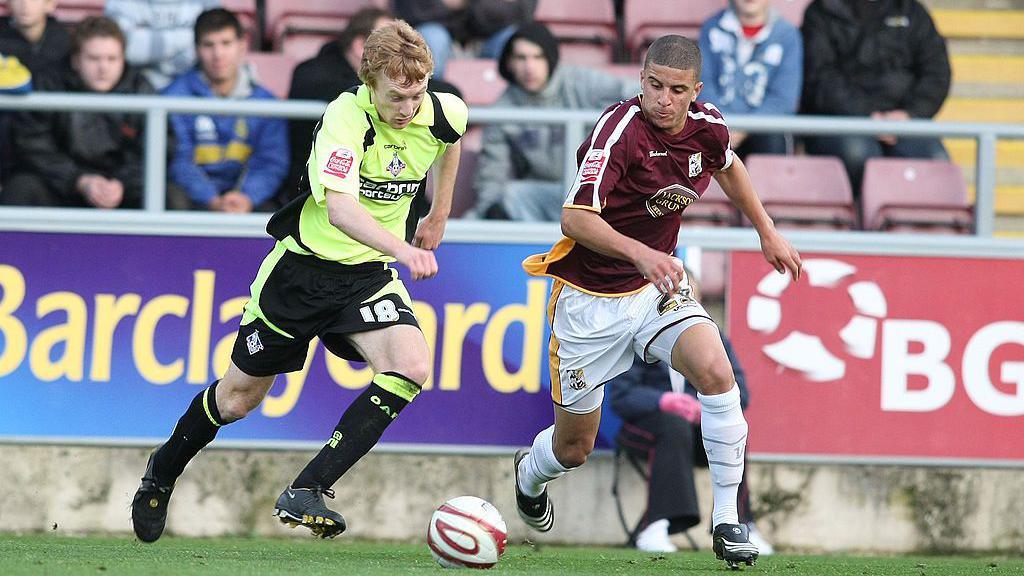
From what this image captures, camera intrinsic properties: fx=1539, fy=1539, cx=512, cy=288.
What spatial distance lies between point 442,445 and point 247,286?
1.33 m

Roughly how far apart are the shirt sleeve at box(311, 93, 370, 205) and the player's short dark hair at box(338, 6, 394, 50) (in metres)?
3.14

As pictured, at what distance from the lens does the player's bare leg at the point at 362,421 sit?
5.46 metres

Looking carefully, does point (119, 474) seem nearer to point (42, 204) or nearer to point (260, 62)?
point (42, 204)

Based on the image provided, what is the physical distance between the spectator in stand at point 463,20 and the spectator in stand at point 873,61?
73.8 inches

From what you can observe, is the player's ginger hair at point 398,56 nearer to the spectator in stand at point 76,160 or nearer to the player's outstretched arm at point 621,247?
the player's outstretched arm at point 621,247

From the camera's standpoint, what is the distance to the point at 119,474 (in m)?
8.09

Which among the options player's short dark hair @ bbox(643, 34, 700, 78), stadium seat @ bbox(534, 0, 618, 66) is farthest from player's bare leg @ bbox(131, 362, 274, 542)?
stadium seat @ bbox(534, 0, 618, 66)

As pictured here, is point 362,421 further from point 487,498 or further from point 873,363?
point 873,363

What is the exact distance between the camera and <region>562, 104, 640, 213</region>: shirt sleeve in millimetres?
5867

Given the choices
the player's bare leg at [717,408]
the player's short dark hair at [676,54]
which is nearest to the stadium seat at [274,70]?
the player's short dark hair at [676,54]

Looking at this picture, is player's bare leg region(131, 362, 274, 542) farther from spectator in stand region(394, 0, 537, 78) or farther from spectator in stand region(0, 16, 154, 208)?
spectator in stand region(394, 0, 537, 78)

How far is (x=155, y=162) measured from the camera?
26.7 feet

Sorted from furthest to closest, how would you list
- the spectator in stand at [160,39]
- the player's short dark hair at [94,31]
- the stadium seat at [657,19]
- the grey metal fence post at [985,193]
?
the stadium seat at [657,19], the spectator in stand at [160,39], the player's short dark hair at [94,31], the grey metal fence post at [985,193]

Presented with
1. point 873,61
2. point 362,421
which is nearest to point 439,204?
point 362,421
